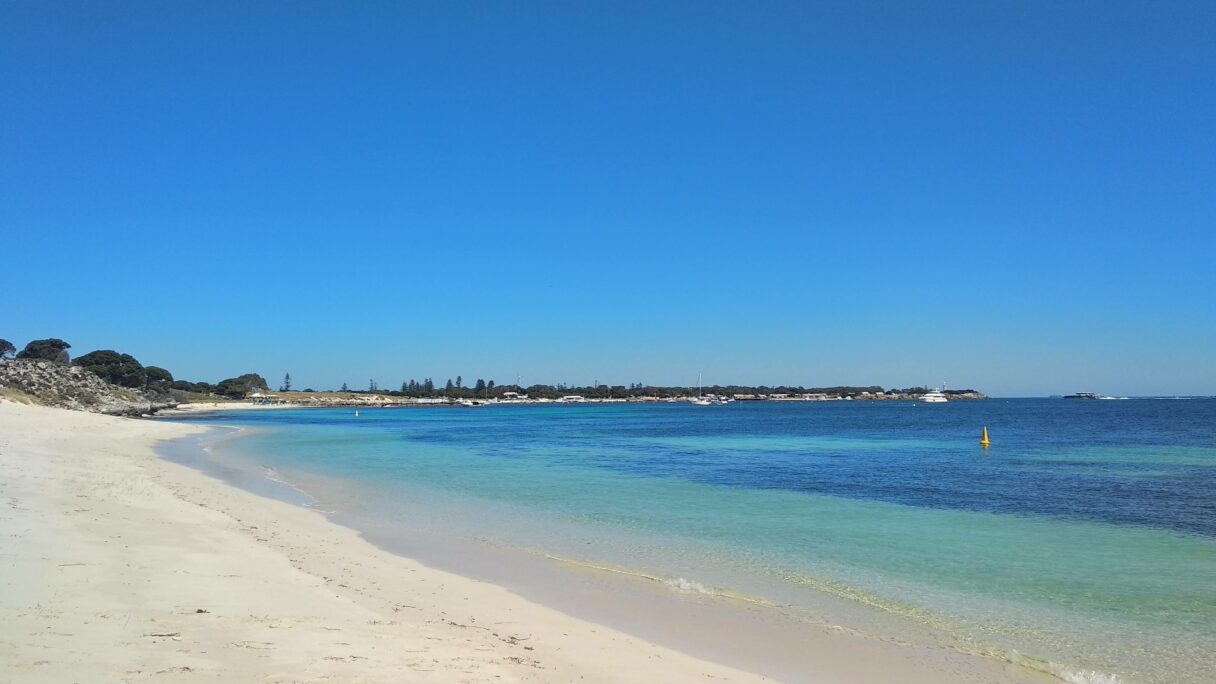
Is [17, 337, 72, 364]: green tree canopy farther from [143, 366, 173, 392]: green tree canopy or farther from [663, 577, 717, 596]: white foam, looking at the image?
[663, 577, 717, 596]: white foam

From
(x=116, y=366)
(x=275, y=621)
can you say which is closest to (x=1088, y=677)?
(x=275, y=621)

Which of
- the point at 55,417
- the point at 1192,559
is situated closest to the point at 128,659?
the point at 1192,559

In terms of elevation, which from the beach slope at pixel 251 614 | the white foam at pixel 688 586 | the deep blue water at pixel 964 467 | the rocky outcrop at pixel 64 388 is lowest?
the deep blue water at pixel 964 467

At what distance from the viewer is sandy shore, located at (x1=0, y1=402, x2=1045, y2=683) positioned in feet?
17.6

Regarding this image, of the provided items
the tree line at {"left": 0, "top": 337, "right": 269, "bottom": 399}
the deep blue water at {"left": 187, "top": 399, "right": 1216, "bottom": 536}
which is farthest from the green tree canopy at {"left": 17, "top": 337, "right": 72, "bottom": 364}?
the deep blue water at {"left": 187, "top": 399, "right": 1216, "bottom": 536}

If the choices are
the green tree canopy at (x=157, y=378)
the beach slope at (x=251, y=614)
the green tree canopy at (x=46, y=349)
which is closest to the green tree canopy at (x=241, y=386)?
A: the green tree canopy at (x=157, y=378)

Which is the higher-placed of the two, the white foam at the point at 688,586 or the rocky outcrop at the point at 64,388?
the rocky outcrop at the point at 64,388

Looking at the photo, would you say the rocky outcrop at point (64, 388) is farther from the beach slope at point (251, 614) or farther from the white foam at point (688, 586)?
the white foam at point (688, 586)

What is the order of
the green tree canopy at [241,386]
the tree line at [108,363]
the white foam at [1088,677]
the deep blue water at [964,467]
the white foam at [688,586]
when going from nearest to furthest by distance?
the white foam at [1088,677] → the white foam at [688,586] → the deep blue water at [964,467] → the tree line at [108,363] → the green tree canopy at [241,386]

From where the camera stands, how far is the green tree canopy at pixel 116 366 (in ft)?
349

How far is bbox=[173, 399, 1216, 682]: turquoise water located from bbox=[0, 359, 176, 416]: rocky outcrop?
44997mm

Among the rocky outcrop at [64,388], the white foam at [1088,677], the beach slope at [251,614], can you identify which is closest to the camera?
the beach slope at [251,614]

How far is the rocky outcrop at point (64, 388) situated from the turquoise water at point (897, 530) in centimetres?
4500

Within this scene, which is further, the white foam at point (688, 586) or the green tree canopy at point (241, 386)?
the green tree canopy at point (241, 386)
